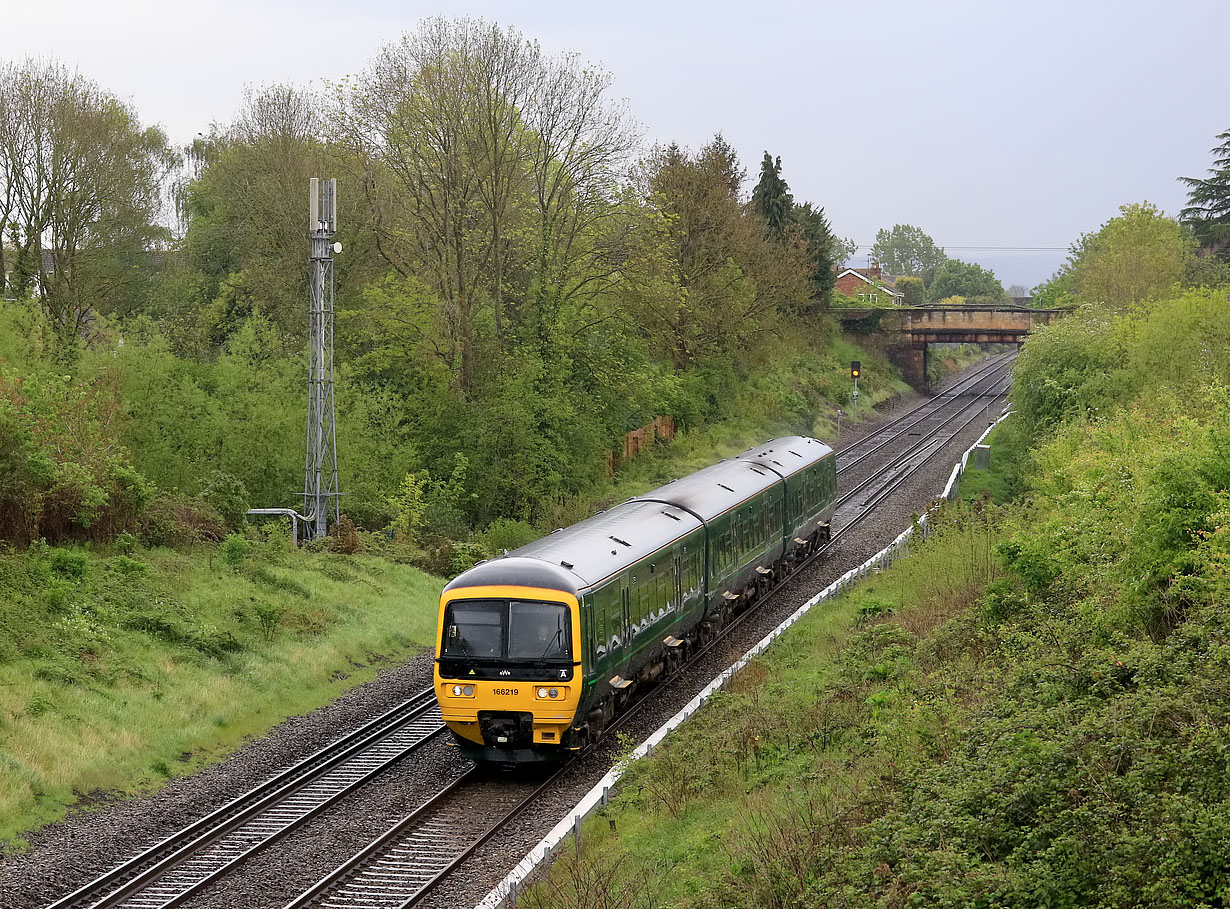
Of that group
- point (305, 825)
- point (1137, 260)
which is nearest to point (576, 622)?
point (305, 825)

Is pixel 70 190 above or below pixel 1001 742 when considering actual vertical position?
above

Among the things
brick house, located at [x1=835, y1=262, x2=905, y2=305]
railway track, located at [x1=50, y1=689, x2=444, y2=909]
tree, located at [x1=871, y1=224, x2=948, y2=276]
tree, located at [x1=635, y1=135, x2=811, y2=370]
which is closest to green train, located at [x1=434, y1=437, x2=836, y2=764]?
railway track, located at [x1=50, y1=689, x2=444, y2=909]

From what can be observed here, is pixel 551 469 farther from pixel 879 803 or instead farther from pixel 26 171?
pixel 879 803

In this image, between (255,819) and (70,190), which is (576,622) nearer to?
(255,819)

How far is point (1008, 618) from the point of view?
16109mm

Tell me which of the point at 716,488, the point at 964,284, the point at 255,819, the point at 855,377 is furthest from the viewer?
the point at 964,284

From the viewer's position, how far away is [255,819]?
1352 cm

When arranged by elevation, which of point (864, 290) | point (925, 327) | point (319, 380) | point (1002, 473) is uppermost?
point (864, 290)

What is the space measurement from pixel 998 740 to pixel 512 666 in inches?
A: 244

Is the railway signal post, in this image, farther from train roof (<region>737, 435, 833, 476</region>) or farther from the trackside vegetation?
the trackside vegetation

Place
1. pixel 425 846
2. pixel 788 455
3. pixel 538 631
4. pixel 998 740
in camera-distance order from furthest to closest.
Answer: pixel 788 455 < pixel 538 631 < pixel 425 846 < pixel 998 740

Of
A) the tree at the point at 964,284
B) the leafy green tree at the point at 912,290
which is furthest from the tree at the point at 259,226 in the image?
the tree at the point at 964,284

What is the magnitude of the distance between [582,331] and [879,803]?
26.6m

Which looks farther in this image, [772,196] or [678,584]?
[772,196]
